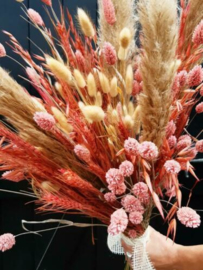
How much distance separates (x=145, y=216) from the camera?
83cm

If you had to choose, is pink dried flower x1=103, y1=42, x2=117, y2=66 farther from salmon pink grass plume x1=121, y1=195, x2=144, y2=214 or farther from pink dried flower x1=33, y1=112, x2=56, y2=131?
salmon pink grass plume x1=121, y1=195, x2=144, y2=214

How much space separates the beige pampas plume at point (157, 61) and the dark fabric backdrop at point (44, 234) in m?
0.67

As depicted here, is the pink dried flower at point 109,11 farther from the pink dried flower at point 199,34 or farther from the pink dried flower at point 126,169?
the pink dried flower at point 126,169

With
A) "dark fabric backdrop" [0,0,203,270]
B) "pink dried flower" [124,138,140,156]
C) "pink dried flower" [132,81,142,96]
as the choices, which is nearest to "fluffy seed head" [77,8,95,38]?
"pink dried flower" [132,81,142,96]

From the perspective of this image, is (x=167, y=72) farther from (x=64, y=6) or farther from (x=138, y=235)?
(x=64, y=6)

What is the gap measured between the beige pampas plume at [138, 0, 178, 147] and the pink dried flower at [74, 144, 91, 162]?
12 centimetres

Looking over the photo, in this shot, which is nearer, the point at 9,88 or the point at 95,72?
the point at 9,88

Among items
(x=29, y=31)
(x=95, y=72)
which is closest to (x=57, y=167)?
(x=95, y=72)

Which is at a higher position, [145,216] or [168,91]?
[168,91]

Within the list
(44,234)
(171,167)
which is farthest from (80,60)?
(44,234)

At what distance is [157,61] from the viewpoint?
639 millimetres

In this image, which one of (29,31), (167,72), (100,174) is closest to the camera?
(167,72)

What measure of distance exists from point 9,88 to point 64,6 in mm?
678

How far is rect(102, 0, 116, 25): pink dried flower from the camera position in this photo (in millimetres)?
742
